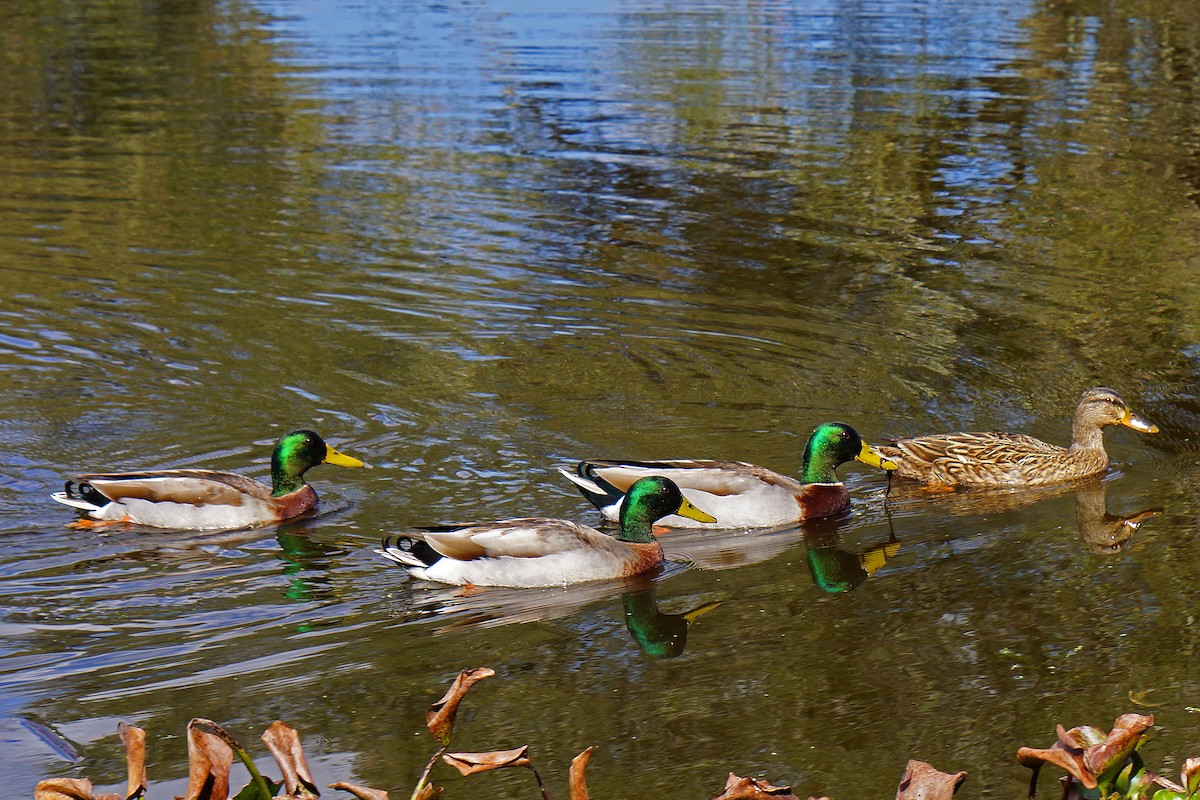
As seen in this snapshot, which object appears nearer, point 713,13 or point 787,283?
point 787,283

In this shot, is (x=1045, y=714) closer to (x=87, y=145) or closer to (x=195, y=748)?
(x=195, y=748)

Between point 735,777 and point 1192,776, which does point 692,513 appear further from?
point 1192,776

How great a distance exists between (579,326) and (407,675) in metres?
6.12

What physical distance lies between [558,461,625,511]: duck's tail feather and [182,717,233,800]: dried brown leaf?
16.6 ft

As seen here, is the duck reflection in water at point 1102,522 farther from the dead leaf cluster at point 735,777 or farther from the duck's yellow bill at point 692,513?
the dead leaf cluster at point 735,777

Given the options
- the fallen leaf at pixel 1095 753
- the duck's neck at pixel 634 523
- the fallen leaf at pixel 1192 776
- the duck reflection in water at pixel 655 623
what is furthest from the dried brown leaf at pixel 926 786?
the duck's neck at pixel 634 523

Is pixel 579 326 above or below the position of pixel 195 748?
below

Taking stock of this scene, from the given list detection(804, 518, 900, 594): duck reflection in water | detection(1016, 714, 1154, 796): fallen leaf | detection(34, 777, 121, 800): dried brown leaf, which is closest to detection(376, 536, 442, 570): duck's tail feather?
detection(804, 518, 900, 594): duck reflection in water

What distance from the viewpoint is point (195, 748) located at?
388 cm

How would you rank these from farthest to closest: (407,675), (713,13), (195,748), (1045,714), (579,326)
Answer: (713,13) → (579,326) → (407,675) → (1045,714) → (195,748)

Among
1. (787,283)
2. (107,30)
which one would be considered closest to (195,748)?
(787,283)

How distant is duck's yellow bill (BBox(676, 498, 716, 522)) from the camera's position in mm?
8742

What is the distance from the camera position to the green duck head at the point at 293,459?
9.17m

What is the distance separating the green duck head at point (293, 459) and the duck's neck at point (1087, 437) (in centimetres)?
488
